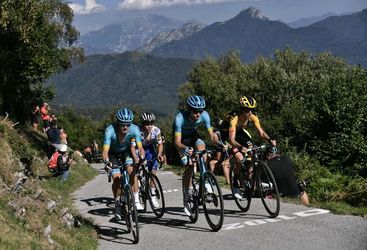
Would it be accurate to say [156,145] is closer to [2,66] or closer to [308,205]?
[308,205]

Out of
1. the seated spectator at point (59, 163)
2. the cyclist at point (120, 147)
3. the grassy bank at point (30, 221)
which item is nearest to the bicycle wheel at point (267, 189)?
the cyclist at point (120, 147)

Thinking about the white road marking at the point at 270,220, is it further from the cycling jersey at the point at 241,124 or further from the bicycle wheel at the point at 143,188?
the bicycle wheel at the point at 143,188

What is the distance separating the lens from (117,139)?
342 inches

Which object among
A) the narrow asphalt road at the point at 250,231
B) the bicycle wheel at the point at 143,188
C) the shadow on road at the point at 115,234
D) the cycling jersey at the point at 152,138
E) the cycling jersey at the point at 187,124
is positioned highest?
the cycling jersey at the point at 187,124

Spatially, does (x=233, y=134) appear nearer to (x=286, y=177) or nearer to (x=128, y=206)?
(x=286, y=177)

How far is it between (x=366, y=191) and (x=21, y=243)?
7.28m

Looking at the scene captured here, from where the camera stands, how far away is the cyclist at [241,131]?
355 inches

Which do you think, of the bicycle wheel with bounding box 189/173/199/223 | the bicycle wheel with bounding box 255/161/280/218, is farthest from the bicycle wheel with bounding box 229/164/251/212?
the bicycle wheel with bounding box 189/173/199/223

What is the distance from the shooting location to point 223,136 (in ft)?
35.0

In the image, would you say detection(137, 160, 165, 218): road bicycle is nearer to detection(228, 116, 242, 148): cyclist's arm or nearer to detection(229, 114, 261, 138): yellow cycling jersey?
detection(228, 116, 242, 148): cyclist's arm

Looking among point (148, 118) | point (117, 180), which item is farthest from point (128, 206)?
point (148, 118)

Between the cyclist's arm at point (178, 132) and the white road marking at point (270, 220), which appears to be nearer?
the white road marking at point (270, 220)

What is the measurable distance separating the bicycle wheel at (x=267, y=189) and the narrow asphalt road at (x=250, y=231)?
0.18 m

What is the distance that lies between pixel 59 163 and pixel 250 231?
983cm
